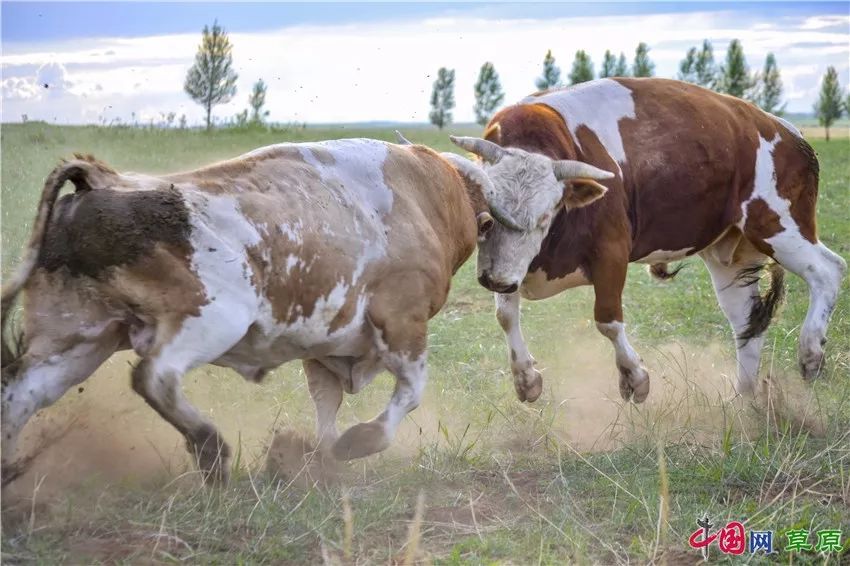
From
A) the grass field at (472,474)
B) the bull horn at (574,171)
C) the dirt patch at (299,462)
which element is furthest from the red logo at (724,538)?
the bull horn at (574,171)

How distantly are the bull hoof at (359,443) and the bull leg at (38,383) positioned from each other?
4.31 feet

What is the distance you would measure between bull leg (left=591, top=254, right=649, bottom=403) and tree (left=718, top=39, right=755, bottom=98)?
181ft

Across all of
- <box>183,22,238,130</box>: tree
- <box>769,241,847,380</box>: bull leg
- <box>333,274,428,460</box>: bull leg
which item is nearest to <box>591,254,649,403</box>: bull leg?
<box>769,241,847,380</box>: bull leg

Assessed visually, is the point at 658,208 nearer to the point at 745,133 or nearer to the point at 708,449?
the point at 745,133

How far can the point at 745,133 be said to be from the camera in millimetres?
8602

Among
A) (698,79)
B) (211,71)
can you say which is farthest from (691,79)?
(211,71)

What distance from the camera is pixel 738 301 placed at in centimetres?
925

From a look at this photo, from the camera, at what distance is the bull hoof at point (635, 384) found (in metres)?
7.73

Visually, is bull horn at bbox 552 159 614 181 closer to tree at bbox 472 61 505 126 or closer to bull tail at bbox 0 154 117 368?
bull tail at bbox 0 154 117 368

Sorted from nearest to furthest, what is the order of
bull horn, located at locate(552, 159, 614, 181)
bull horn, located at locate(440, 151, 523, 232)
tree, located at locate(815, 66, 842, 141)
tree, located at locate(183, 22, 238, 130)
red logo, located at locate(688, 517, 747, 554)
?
red logo, located at locate(688, 517, 747, 554)
bull horn, located at locate(440, 151, 523, 232)
bull horn, located at locate(552, 159, 614, 181)
tree, located at locate(183, 22, 238, 130)
tree, located at locate(815, 66, 842, 141)

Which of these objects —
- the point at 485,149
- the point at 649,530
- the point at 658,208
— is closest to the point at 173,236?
the point at 649,530

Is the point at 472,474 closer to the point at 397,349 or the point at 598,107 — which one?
the point at 397,349

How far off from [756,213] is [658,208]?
87cm

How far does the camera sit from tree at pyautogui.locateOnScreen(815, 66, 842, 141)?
68.4 meters
